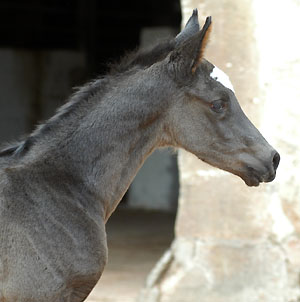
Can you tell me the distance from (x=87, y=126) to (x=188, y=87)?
1.64 feet

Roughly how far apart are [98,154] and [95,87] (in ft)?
1.07

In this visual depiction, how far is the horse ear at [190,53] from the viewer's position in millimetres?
3672

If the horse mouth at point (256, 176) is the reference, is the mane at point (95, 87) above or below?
above

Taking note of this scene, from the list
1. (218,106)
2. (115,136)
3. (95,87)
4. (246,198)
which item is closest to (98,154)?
(115,136)

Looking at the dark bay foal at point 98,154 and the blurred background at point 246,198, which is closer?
the dark bay foal at point 98,154

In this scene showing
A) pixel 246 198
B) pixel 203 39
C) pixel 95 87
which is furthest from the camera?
pixel 246 198

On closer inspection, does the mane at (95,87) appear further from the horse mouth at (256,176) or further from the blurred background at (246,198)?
the blurred background at (246,198)

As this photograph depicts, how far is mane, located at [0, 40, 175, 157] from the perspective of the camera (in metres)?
3.72

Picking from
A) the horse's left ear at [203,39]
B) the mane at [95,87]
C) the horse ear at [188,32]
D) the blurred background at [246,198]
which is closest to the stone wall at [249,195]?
the blurred background at [246,198]

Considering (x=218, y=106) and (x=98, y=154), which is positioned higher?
(x=218, y=106)

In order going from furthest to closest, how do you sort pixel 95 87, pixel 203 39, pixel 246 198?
pixel 246 198 → pixel 95 87 → pixel 203 39

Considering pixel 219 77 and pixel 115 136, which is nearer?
pixel 115 136

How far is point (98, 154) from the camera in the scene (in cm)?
375

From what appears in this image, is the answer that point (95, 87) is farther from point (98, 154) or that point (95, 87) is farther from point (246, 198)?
point (246, 198)
